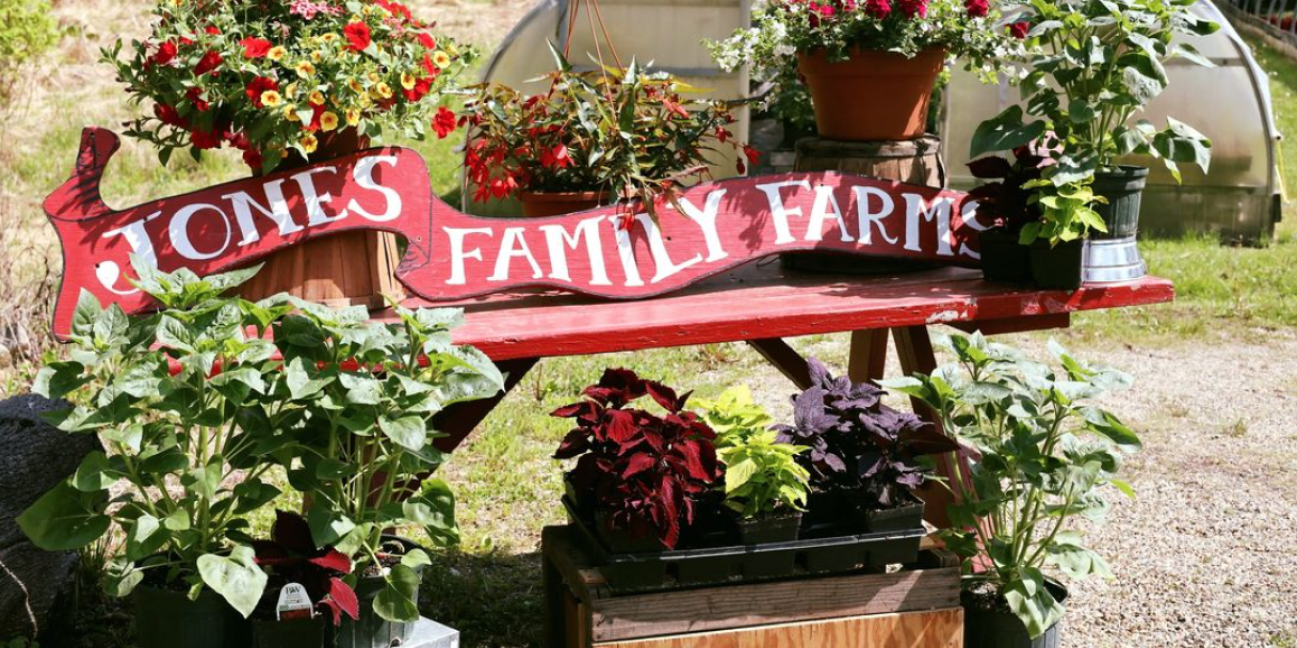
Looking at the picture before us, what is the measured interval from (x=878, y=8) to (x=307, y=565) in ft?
6.01

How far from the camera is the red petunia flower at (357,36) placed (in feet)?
8.74

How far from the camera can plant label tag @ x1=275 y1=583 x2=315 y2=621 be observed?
7.86ft

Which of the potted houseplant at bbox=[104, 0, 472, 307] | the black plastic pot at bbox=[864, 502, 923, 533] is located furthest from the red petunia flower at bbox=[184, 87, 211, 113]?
the black plastic pot at bbox=[864, 502, 923, 533]

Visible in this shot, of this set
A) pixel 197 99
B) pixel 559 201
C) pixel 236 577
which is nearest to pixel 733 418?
pixel 559 201

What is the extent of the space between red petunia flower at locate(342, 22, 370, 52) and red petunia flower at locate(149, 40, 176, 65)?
13.2 inches

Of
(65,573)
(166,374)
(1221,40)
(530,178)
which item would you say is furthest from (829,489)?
(1221,40)

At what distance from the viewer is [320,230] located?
2732mm

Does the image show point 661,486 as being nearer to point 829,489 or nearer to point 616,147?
point 829,489

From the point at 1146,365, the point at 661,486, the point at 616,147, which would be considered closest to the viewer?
the point at 661,486

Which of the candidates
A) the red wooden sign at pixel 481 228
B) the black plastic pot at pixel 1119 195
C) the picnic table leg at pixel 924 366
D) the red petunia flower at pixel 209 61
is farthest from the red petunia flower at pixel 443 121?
the black plastic pot at pixel 1119 195

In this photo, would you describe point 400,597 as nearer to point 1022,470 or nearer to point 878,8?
point 1022,470

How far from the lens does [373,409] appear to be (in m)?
2.38

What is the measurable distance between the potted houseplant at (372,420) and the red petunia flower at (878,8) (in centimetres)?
133

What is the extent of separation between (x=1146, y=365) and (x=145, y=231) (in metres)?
4.97
